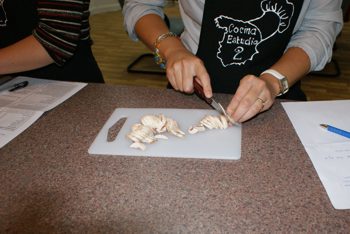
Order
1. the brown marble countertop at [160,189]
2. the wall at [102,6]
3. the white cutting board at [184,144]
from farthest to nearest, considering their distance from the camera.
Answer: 1. the wall at [102,6]
2. the white cutting board at [184,144]
3. the brown marble countertop at [160,189]

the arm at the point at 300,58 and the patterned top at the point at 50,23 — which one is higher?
the patterned top at the point at 50,23

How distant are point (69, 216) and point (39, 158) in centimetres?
18

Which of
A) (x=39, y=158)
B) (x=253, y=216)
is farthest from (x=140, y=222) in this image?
(x=39, y=158)

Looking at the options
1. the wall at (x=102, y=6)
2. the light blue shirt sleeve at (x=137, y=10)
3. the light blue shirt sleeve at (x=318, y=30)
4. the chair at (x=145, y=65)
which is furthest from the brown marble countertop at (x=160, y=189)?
the wall at (x=102, y=6)

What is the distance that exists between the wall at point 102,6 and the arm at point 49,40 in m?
3.65

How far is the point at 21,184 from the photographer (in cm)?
53

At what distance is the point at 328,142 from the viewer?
604mm

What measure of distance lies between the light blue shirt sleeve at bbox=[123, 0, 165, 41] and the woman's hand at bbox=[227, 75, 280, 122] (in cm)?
41

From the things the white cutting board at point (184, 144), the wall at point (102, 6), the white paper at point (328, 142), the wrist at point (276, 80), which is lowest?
the wall at point (102, 6)

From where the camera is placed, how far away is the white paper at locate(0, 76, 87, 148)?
27.2 inches

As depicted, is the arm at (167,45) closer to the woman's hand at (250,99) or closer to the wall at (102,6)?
the woman's hand at (250,99)

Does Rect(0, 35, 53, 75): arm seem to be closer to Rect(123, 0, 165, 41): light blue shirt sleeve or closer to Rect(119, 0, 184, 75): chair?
Rect(123, 0, 165, 41): light blue shirt sleeve

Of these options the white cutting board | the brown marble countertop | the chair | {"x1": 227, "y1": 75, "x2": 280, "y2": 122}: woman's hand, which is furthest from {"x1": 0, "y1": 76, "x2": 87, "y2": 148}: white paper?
the chair

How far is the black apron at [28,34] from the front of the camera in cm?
90
